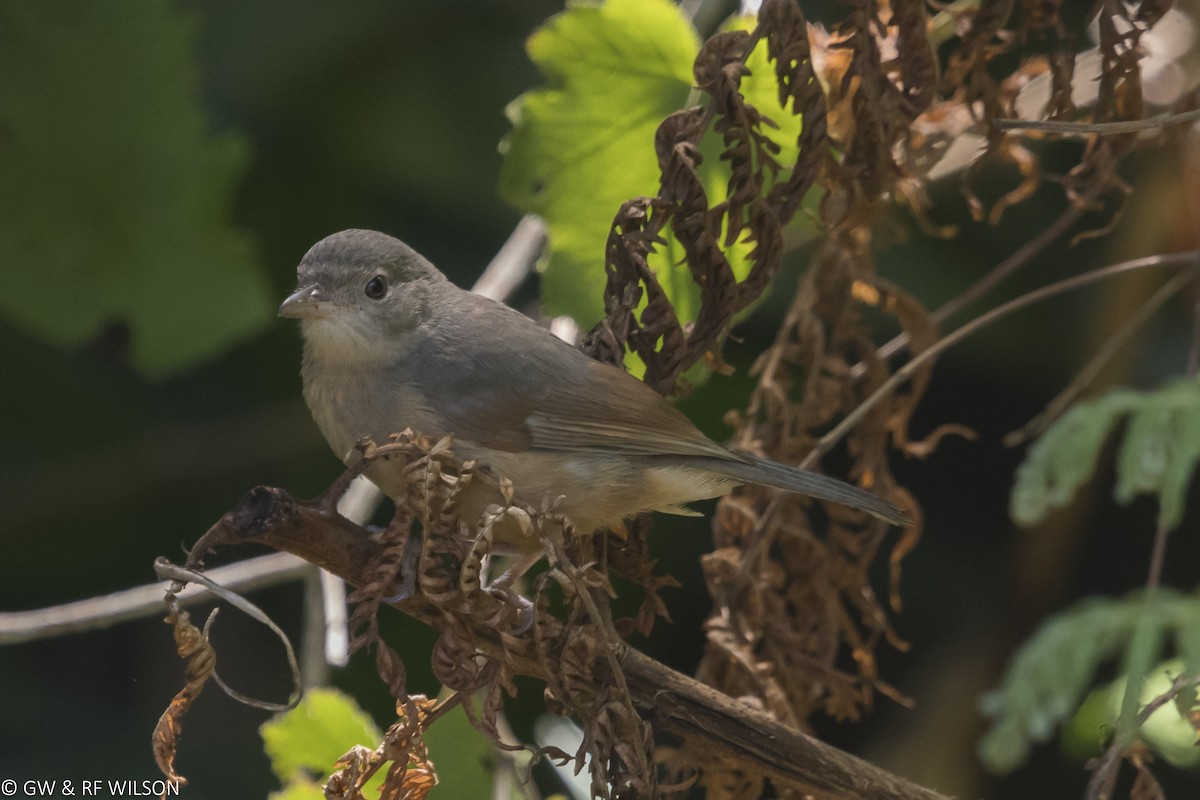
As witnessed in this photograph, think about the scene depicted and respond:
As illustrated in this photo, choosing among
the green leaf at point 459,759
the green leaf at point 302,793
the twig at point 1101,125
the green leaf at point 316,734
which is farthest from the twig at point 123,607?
the twig at point 1101,125

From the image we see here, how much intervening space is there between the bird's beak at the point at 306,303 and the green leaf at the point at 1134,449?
1.73 meters

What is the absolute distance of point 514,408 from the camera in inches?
121

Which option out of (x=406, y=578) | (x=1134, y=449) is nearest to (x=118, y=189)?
(x=406, y=578)

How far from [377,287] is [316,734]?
114 cm

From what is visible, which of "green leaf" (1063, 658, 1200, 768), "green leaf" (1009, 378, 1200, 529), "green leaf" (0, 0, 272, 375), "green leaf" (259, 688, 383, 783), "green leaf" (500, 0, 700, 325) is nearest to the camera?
"green leaf" (1009, 378, 1200, 529)

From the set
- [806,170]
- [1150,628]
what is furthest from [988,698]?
[806,170]

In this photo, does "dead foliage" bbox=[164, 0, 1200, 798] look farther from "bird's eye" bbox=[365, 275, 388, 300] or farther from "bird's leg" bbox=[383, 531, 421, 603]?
"bird's eye" bbox=[365, 275, 388, 300]

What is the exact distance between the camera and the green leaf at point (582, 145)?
3.16 m

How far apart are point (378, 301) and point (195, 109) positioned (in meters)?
1.58

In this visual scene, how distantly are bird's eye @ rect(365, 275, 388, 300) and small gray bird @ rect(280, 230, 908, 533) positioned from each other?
3cm

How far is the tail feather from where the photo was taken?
299 cm

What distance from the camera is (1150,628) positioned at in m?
2.74

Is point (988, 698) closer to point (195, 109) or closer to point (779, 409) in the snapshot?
point (779, 409)

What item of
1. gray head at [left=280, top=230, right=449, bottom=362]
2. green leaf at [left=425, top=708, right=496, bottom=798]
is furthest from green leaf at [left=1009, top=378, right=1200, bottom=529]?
gray head at [left=280, top=230, right=449, bottom=362]
